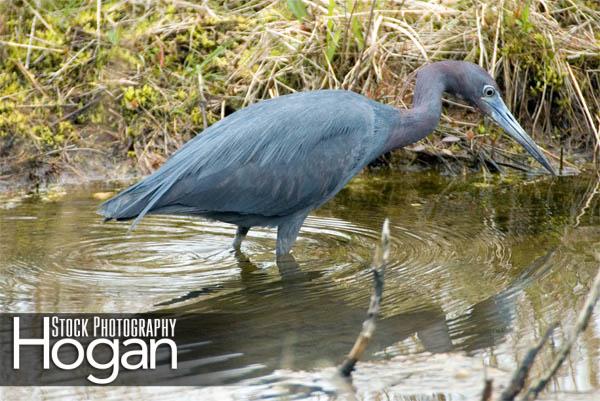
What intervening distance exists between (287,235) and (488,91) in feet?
5.47

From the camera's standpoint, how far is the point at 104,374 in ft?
14.5

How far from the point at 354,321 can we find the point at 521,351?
0.88m

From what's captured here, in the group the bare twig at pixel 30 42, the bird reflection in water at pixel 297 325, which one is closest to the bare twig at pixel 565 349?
the bird reflection in water at pixel 297 325

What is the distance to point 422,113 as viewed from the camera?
6648 mm

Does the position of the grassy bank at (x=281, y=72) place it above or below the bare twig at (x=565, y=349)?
above

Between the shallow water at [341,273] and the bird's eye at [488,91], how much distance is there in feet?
2.73

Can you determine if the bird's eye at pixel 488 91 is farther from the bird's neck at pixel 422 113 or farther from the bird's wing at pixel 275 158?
the bird's wing at pixel 275 158

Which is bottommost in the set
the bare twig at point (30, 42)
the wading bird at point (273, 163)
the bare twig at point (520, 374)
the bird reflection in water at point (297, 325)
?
the bird reflection in water at point (297, 325)

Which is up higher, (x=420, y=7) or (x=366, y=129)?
(x=420, y=7)

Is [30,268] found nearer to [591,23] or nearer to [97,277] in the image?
[97,277]

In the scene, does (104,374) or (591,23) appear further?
(591,23)

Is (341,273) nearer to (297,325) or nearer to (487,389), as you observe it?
(297,325)

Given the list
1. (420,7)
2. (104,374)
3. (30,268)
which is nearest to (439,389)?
(104,374)

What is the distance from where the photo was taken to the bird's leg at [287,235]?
20.5ft
